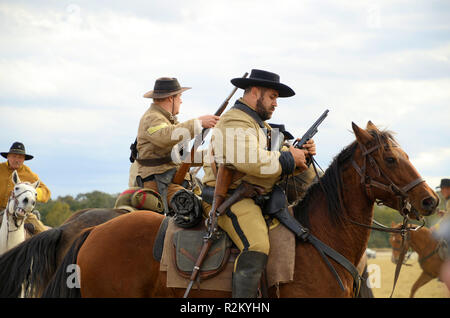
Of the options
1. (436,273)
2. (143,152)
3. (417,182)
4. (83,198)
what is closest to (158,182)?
(143,152)

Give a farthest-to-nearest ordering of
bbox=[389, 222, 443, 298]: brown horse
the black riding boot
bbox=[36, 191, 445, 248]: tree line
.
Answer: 1. bbox=[36, 191, 445, 248]: tree line
2. bbox=[389, 222, 443, 298]: brown horse
3. the black riding boot

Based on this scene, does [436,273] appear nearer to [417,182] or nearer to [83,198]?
[417,182]

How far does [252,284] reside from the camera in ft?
19.7

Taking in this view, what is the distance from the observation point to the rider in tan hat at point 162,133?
27.5 feet

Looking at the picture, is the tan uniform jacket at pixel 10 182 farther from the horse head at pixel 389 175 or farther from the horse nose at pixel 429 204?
the horse nose at pixel 429 204

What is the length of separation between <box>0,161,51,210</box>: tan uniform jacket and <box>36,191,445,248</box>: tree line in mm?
24564

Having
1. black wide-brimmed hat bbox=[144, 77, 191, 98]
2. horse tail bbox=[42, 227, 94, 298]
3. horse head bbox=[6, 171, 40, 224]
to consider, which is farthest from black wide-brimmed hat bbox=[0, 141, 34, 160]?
horse tail bbox=[42, 227, 94, 298]

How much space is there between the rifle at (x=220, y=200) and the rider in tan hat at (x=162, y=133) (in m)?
2.00

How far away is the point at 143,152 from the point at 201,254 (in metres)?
3.12

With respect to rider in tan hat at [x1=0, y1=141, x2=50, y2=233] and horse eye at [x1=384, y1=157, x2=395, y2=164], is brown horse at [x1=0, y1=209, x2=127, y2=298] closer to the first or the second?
horse eye at [x1=384, y1=157, x2=395, y2=164]

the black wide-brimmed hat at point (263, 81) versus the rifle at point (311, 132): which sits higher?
the black wide-brimmed hat at point (263, 81)

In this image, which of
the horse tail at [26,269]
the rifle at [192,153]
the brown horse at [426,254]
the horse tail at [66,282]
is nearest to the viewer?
the horse tail at [66,282]

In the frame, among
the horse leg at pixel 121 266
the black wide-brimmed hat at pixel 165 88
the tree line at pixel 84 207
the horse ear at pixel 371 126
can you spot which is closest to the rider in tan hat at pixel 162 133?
the black wide-brimmed hat at pixel 165 88

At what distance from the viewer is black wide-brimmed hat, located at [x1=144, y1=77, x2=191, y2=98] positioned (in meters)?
9.19
